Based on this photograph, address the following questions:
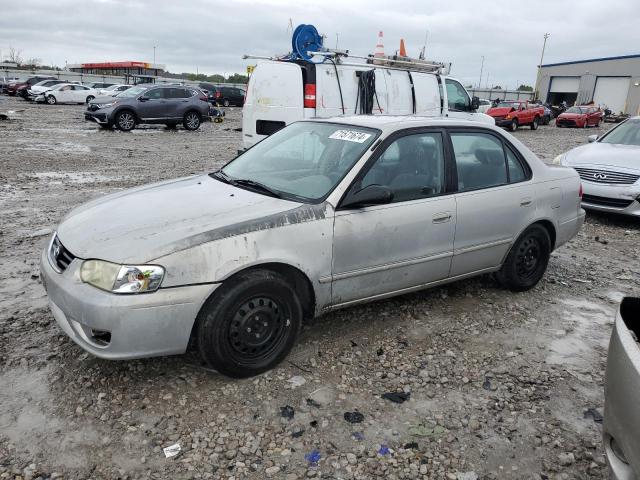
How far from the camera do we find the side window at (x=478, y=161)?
162 inches

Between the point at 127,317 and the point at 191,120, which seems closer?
the point at 127,317

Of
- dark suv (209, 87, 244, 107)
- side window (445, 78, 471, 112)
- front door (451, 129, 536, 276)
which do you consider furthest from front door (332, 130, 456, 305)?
dark suv (209, 87, 244, 107)

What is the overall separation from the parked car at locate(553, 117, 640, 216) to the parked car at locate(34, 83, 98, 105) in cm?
2990

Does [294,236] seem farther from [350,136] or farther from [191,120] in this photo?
[191,120]

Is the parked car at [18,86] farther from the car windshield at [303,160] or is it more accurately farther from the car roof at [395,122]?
the car roof at [395,122]

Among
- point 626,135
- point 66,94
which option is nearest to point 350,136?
point 626,135

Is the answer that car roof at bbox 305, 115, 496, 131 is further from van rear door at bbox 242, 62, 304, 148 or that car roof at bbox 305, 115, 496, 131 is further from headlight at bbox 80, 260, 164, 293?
van rear door at bbox 242, 62, 304, 148

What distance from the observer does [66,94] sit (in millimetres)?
31500

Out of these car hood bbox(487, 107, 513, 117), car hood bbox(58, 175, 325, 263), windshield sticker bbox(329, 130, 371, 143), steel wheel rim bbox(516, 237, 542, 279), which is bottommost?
steel wheel rim bbox(516, 237, 542, 279)

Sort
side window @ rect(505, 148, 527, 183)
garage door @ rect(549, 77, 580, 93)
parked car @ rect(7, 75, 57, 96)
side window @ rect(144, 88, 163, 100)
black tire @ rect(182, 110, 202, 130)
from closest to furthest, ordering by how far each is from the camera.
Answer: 1. side window @ rect(505, 148, 527, 183)
2. side window @ rect(144, 88, 163, 100)
3. black tire @ rect(182, 110, 202, 130)
4. parked car @ rect(7, 75, 57, 96)
5. garage door @ rect(549, 77, 580, 93)

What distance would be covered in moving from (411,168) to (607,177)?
5.22 metres

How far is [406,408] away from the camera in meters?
3.02

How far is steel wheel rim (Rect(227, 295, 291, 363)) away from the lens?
3045mm

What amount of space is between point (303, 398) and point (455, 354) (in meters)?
1.23
